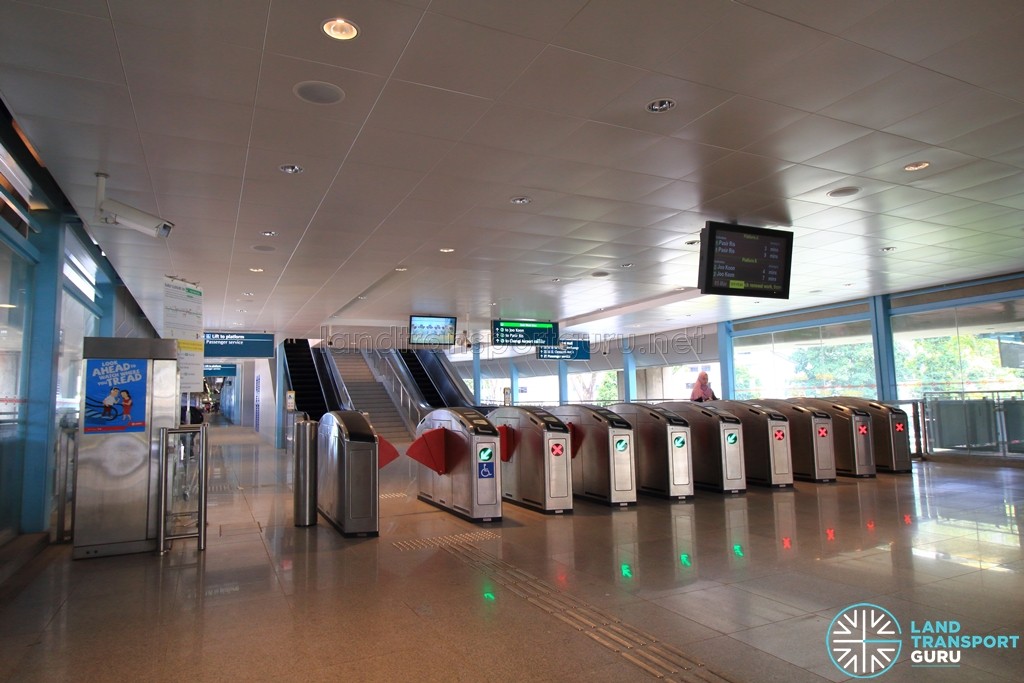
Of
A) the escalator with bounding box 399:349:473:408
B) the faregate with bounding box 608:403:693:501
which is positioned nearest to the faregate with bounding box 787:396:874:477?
the faregate with bounding box 608:403:693:501

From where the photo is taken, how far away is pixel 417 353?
22.3m

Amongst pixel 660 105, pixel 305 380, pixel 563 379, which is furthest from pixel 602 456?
pixel 563 379

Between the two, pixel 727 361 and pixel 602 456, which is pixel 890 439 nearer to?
pixel 602 456

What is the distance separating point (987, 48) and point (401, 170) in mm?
4481

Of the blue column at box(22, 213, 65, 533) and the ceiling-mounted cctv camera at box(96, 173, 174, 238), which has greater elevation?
the ceiling-mounted cctv camera at box(96, 173, 174, 238)

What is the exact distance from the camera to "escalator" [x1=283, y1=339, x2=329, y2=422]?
18062mm

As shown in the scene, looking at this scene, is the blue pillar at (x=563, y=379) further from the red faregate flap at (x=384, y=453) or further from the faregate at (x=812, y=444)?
the red faregate flap at (x=384, y=453)

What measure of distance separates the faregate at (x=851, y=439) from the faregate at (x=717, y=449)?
2.18m

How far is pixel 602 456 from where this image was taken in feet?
25.4

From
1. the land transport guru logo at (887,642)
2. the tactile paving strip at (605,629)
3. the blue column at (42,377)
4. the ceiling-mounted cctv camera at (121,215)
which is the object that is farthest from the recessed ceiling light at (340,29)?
the blue column at (42,377)

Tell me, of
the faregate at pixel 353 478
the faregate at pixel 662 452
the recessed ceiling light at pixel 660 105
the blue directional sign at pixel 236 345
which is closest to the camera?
the recessed ceiling light at pixel 660 105

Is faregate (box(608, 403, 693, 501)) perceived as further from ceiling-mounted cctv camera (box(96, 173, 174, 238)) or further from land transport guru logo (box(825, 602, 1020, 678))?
ceiling-mounted cctv camera (box(96, 173, 174, 238))

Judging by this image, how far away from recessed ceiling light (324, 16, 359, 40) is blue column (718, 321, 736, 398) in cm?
1619

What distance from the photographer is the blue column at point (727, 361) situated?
18.1 m
